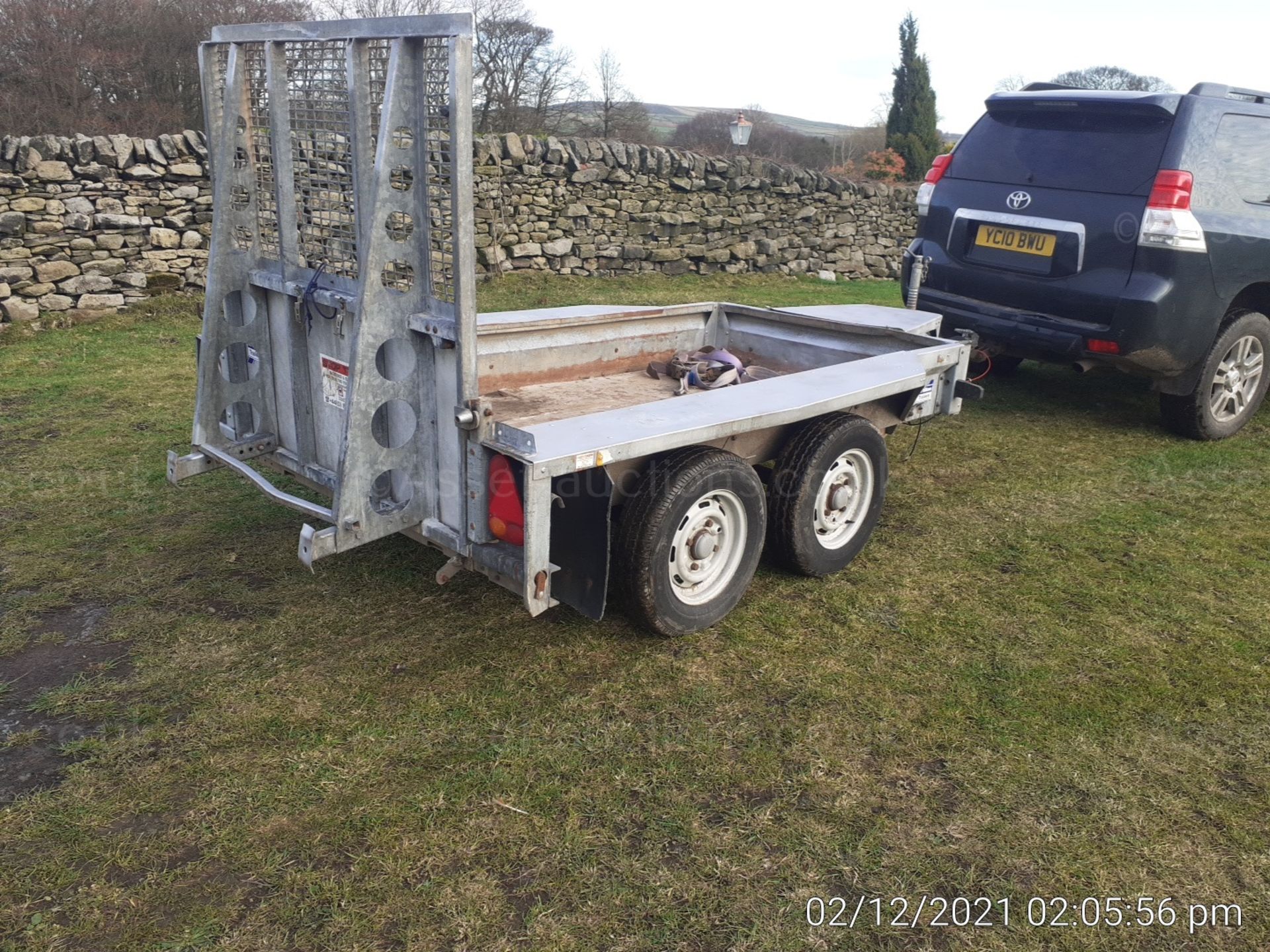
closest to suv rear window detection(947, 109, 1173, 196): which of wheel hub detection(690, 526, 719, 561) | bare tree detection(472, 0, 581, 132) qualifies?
wheel hub detection(690, 526, 719, 561)

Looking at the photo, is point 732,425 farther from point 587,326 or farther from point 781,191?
point 781,191

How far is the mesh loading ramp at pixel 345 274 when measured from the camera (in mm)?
A: 3186

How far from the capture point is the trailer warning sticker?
12.3ft

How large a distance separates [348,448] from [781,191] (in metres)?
13.3

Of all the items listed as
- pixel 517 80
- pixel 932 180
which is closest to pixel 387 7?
pixel 517 80

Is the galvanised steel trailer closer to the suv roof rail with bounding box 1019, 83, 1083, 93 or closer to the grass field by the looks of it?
the grass field

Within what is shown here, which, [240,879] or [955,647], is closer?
[240,879]

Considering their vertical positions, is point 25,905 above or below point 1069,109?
below

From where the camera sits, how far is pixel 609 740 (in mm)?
3215

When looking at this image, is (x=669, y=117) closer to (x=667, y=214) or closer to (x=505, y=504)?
(x=667, y=214)

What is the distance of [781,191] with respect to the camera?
15.4 meters

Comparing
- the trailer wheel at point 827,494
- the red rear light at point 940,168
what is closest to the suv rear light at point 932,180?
the red rear light at point 940,168

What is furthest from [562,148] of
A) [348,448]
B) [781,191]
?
[348,448]

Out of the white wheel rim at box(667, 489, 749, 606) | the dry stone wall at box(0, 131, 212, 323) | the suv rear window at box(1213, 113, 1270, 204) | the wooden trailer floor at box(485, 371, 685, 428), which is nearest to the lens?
the white wheel rim at box(667, 489, 749, 606)
